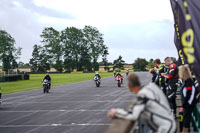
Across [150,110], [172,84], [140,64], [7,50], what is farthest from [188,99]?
[140,64]

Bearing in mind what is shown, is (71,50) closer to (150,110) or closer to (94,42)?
(94,42)

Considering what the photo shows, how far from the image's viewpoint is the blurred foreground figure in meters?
3.50

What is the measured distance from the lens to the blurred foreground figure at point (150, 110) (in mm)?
3502

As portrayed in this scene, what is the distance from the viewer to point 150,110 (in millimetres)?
3609

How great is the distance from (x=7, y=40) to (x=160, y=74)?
310 ft

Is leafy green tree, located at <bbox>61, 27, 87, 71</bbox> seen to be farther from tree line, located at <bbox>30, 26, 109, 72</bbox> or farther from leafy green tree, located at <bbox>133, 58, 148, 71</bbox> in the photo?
leafy green tree, located at <bbox>133, 58, 148, 71</bbox>

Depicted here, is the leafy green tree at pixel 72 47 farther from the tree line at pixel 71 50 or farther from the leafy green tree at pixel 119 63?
the leafy green tree at pixel 119 63

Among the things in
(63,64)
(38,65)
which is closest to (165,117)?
(63,64)

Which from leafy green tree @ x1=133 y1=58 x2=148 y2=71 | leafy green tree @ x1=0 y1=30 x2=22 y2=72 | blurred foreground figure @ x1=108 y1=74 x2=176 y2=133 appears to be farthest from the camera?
leafy green tree @ x1=133 y1=58 x2=148 y2=71

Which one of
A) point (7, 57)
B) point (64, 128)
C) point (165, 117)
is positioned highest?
point (7, 57)

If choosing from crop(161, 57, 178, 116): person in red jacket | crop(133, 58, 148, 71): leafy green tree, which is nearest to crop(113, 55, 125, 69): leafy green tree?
crop(133, 58, 148, 71): leafy green tree

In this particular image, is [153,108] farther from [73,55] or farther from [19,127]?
[73,55]

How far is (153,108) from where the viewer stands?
3.60 metres

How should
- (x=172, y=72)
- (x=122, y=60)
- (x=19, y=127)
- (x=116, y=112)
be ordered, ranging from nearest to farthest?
1. (x=116, y=112)
2. (x=172, y=72)
3. (x=19, y=127)
4. (x=122, y=60)
